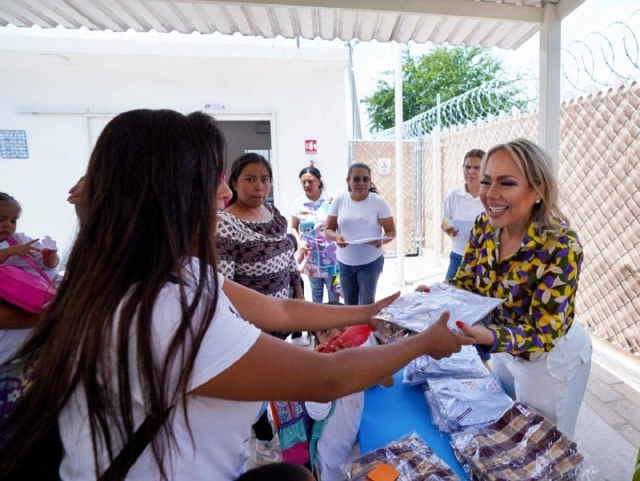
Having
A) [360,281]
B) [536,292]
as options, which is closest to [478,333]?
[536,292]

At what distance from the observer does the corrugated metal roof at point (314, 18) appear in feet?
8.11

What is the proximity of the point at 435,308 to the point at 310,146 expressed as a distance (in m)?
4.94

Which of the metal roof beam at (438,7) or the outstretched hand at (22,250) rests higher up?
the metal roof beam at (438,7)

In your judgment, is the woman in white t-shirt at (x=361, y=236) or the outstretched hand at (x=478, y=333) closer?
the outstretched hand at (x=478, y=333)

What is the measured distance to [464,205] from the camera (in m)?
3.86

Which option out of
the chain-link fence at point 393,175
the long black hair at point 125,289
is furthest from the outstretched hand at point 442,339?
the chain-link fence at point 393,175

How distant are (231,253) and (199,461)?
1.39 meters

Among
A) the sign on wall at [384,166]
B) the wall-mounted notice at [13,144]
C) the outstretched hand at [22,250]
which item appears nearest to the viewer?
the outstretched hand at [22,250]

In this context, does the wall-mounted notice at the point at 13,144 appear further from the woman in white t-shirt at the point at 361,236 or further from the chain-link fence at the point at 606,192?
the chain-link fence at the point at 606,192

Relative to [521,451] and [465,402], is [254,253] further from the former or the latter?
[521,451]

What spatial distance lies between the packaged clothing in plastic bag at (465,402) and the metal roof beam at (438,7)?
2260 mm

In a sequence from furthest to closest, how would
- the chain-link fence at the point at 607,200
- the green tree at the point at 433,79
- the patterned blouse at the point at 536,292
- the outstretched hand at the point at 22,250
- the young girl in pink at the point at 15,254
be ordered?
the green tree at the point at 433,79 → the chain-link fence at the point at 607,200 → the outstretched hand at the point at 22,250 → the young girl in pink at the point at 15,254 → the patterned blouse at the point at 536,292

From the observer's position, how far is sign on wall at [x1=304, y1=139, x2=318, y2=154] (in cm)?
606

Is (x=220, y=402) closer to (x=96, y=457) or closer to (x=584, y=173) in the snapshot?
(x=96, y=457)
